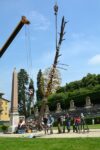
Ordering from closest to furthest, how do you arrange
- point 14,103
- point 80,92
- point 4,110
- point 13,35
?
point 13,35 < point 14,103 < point 80,92 < point 4,110

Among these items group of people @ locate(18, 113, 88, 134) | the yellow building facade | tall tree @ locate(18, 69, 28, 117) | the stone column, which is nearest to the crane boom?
group of people @ locate(18, 113, 88, 134)

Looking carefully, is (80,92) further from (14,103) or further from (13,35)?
(13,35)

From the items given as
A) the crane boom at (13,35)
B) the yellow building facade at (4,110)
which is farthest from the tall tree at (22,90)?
the crane boom at (13,35)

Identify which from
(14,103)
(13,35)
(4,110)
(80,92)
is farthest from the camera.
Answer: (4,110)

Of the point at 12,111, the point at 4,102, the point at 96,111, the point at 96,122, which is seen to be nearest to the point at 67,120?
the point at 12,111

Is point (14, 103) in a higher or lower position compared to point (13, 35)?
lower

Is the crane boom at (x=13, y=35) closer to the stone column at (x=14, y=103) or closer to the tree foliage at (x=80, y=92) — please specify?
the stone column at (x=14, y=103)

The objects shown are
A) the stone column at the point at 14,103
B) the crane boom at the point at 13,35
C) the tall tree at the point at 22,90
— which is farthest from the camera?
the tall tree at the point at 22,90

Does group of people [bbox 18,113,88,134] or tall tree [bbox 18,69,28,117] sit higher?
tall tree [bbox 18,69,28,117]

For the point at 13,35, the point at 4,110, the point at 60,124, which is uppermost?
the point at 4,110

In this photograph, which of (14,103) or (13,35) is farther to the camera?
(14,103)

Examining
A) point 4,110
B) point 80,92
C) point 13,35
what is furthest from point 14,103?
point 4,110

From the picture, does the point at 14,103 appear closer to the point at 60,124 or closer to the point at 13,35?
the point at 60,124

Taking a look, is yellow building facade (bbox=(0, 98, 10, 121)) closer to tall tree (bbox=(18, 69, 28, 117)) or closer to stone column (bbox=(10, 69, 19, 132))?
tall tree (bbox=(18, 69, 28, 117))
